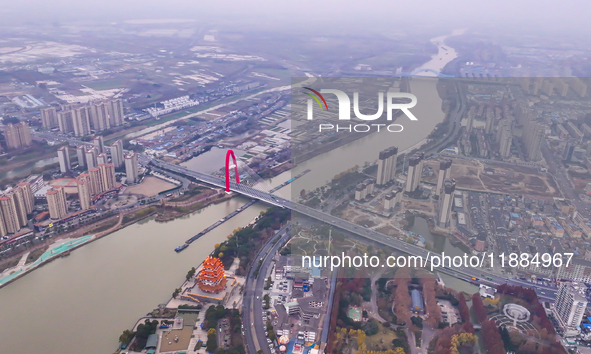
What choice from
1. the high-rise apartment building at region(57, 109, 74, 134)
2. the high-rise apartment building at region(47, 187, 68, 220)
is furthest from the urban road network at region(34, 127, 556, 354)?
the high-rise apartment building at region(57, 109, 74, 134)

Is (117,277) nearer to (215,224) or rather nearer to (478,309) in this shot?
(215,224)

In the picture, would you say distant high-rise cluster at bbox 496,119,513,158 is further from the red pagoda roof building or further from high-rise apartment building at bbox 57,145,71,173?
high-rise apartment building at bbox 57,145,71,173

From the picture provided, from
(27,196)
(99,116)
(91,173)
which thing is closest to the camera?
(27,196)

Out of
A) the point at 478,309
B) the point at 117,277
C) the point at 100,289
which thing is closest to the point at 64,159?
the point at 117,277

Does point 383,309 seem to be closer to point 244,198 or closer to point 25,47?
point 244,198

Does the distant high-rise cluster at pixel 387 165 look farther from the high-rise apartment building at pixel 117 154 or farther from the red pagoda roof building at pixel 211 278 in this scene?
the high-rise apartment building at pixel 117 154
